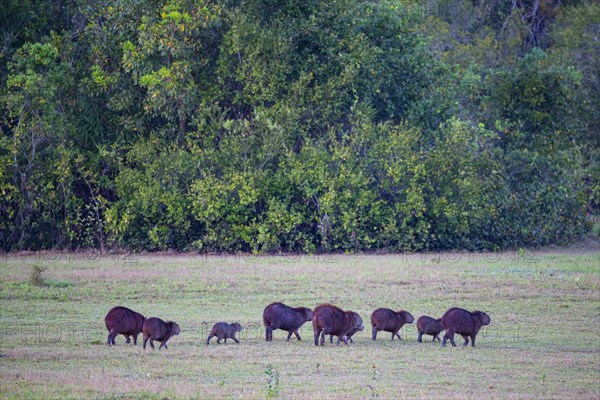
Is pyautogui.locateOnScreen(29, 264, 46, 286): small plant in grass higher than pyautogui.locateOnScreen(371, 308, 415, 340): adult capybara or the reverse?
higher

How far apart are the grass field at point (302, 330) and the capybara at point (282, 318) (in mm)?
252

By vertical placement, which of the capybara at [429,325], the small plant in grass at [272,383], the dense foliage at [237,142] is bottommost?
the small plant in grass at [272,383]

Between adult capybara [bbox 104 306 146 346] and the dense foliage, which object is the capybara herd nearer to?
adult capybara [bbox 104 306 146 346]

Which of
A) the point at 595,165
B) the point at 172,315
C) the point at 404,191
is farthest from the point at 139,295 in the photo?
the point at 595,165

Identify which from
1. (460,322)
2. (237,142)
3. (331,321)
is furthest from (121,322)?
(237,142)

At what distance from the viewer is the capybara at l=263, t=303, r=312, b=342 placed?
41.4 feet

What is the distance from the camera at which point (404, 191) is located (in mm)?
24078

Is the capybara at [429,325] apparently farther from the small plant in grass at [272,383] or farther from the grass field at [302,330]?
the small plant in grass at [272,383]

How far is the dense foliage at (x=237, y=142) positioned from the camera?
75.9 ft

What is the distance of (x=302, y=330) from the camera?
47.4ft

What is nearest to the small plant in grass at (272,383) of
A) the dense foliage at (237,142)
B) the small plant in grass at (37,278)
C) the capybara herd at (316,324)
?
the capybara herd at (316,324)

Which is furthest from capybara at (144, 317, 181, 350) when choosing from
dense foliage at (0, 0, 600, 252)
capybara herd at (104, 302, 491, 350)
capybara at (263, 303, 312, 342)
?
dense foliage at (0, 0, 600, 252)

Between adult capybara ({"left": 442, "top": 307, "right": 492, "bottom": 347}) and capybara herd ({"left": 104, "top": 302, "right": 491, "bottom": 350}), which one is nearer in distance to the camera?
A: capybara herd ({"left": 104, "top": 302, "right": 491, "bottom": 350})

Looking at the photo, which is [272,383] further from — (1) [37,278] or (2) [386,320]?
(1) [37,278]
